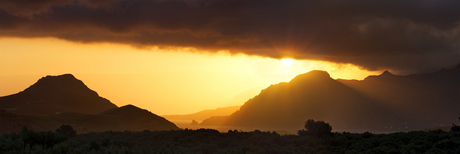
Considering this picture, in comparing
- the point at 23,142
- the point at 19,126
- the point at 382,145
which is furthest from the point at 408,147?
the point at 19,126

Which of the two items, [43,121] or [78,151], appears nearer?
[78,151]

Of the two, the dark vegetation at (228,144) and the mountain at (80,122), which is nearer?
the dark vegetation at (228,144)

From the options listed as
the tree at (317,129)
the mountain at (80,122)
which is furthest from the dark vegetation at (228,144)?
the mountain at (80,122)

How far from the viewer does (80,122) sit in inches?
6462

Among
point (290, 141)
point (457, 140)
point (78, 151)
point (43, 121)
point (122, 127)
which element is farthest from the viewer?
point (122, 127)

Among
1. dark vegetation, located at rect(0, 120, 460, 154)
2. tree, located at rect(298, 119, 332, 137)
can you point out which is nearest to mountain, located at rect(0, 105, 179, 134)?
dark vegetation, located at rect(0, 120, 460, 154)

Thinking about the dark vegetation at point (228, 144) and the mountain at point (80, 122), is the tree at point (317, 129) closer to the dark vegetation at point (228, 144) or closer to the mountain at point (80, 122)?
the dark vegetation at point (228, 144)

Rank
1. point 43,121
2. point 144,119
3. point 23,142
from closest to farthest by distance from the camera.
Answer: point 23,142 → point 43,121 → point 144,119

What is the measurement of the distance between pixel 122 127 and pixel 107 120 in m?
Answer: 10.1

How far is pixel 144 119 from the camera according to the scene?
197 meters

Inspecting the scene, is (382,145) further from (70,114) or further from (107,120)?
(70,114)

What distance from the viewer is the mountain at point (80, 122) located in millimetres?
134625

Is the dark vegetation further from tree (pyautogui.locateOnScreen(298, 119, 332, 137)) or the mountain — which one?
the mountain

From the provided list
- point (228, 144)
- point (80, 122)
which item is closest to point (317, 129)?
point (228, 144)
